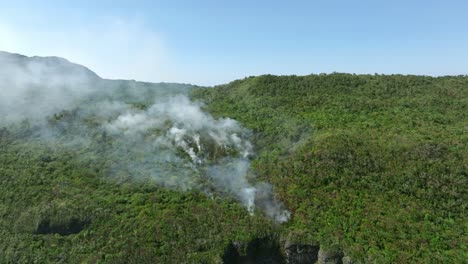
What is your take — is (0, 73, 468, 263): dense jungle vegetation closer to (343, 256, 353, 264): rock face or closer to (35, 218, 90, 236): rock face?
(35, 218, 90, 236): rock face

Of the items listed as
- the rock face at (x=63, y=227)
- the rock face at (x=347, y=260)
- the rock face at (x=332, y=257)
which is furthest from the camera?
the rock face at (x=63, y=227)

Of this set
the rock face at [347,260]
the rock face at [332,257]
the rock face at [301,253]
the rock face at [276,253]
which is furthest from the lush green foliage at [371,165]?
the rock face at [301,253]

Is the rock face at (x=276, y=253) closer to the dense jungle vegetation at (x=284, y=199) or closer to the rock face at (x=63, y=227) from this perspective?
the dense jungle vegetation at (x=284, y=199)

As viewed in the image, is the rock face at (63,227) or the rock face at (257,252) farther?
the rock face at (63,227)

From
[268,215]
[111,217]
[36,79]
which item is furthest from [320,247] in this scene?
[36,79]

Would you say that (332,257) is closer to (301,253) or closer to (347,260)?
(347,260)

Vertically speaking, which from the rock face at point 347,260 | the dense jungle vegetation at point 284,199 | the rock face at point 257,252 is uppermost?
the dense jungle vegetation at point 284,199

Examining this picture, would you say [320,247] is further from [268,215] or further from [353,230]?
[268,215]
